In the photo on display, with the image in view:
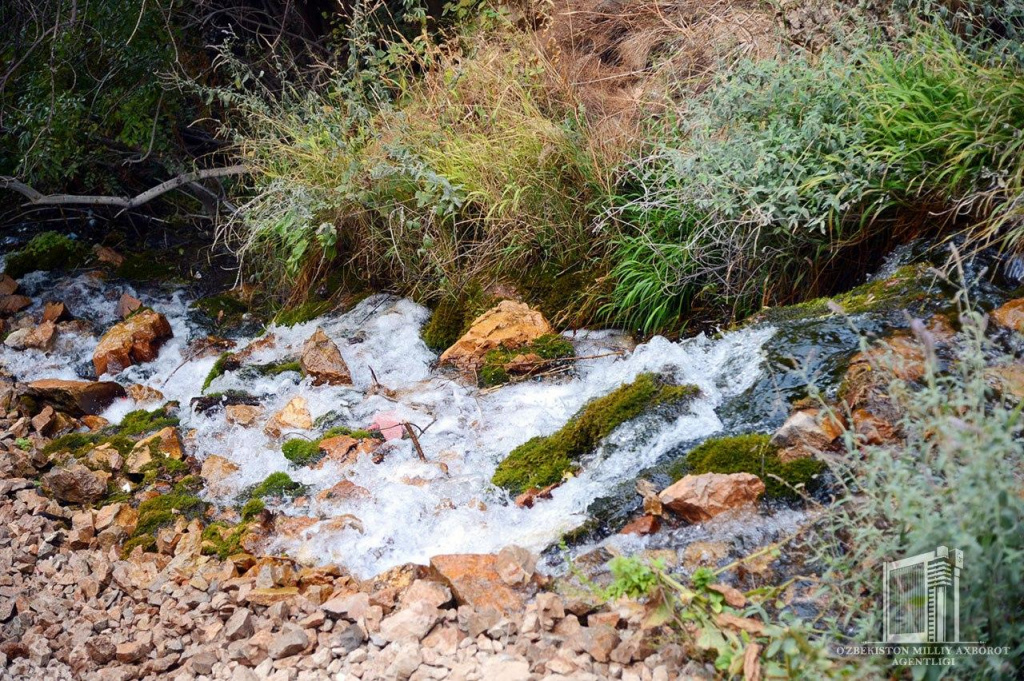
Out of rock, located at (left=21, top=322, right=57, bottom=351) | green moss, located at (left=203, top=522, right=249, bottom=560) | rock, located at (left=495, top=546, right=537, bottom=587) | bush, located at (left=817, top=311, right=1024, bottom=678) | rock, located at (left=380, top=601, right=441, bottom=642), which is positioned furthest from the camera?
rock, located at (left=21, top=322, right=57, bottom=351)

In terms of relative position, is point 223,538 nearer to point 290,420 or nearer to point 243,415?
point 290,420

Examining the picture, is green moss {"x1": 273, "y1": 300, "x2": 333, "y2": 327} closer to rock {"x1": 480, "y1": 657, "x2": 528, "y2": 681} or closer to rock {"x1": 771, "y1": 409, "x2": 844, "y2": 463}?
rock {"x1": 771, "y1": 409, "x2": 844, "y2": 463}

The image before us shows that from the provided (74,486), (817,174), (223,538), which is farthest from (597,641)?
(74,486)

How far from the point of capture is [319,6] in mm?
7656

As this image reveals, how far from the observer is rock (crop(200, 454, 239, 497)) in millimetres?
4039

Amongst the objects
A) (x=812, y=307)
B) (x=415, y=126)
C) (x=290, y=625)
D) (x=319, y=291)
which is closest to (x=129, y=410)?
(x=319, y=291)

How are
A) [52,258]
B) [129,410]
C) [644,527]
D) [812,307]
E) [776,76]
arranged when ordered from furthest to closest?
[52,258], [129,410], [776,76], [812,307], [644,527]

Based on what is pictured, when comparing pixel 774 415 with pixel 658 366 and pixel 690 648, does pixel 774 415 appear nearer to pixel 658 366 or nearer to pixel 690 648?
pixel 658 366

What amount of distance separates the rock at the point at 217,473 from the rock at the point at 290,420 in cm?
29

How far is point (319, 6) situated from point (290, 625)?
621 cm

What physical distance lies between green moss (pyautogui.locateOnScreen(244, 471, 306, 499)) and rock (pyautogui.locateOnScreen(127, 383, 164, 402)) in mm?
1581

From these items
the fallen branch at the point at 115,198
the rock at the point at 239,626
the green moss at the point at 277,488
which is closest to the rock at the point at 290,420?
the green moss at the point at 277,488

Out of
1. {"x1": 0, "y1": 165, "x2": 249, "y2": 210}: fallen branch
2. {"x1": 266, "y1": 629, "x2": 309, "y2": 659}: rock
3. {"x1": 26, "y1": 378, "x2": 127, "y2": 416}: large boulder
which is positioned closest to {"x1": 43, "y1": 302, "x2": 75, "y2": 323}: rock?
{"x1": 0, "y1": 165, "x2": 249, "y2": 210}: fallen branch

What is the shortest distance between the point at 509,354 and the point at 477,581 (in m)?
1.94
